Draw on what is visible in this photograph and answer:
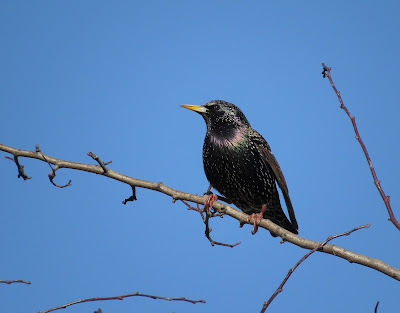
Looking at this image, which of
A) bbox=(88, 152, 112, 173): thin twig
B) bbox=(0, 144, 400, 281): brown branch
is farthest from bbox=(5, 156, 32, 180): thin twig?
bbox=(88, 152, 112, 173): thin twig

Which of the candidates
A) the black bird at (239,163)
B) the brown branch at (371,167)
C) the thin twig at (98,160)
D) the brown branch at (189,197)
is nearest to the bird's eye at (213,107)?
the black bird at (239,163)

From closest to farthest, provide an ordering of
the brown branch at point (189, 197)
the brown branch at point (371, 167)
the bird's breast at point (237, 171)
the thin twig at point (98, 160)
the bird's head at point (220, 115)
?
the brown branch at point (371, 167)
the brown branch at point (189, 197)
the thin twig at point (98, 160)
the bird's breast at point (237, 171)
the bird's head at point (220, 115)

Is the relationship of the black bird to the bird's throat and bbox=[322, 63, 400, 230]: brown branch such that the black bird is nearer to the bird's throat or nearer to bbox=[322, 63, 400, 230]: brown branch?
the bird's throat

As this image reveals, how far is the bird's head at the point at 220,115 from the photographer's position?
22.2ft

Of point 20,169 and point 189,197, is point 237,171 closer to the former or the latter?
point 189,197

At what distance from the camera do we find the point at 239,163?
6.47m

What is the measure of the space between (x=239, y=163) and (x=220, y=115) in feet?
2.55

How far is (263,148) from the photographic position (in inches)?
270

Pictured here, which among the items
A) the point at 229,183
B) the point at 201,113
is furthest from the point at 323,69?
the point at 201,113

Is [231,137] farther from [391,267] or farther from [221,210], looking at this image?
[391,267]

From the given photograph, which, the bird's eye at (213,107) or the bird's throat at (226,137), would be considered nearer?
the bird's throat at (226,137)

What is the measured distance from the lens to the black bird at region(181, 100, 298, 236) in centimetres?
645

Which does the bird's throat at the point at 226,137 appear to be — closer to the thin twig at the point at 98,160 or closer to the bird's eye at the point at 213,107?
the bird's eye at the point at 213,107

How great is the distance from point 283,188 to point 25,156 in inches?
135
